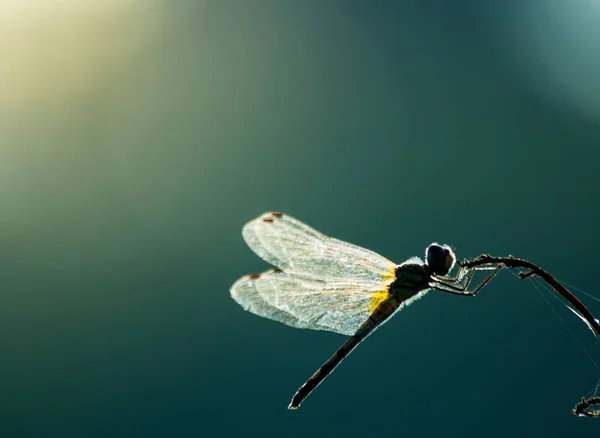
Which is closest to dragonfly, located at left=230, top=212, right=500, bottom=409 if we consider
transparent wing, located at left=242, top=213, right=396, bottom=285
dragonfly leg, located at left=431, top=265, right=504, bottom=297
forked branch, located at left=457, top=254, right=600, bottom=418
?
transparent wing, located at left=242, top=213, right=396, bottom=285

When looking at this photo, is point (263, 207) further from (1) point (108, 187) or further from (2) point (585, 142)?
(2) point (585, 142)

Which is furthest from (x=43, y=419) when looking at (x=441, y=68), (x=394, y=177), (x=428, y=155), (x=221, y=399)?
(x=441, y=68)

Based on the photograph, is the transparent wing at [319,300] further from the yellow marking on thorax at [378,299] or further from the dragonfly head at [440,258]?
the dragonfly head at [440,258]

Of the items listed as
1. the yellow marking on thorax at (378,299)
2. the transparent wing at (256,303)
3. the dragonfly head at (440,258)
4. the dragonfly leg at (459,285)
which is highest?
the dragonfly head at (440,258)

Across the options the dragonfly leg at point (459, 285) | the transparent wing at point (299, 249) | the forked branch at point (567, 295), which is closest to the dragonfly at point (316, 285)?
the transparent wing at point (299, 249)

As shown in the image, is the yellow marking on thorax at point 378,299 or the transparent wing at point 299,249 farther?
the transparent wing at point 299,249

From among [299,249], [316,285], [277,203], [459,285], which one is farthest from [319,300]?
[277,203]

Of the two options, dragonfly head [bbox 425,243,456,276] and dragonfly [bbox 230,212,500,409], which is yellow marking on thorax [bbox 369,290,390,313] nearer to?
dragonfly [bbox 230,212,500,409]
